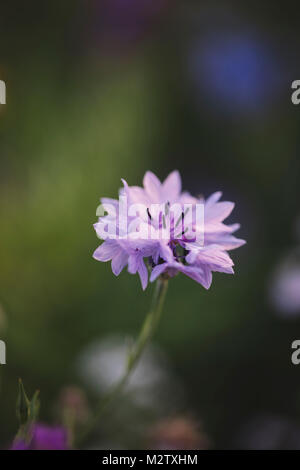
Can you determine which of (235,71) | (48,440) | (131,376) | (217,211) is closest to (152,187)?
(217,211)

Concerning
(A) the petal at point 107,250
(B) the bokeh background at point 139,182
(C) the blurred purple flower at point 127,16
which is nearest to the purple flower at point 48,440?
(B) the bokeh background at point 139,182

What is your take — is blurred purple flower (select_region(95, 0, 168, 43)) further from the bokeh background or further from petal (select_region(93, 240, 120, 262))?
petal (select_region(93, 240, 120, 262))

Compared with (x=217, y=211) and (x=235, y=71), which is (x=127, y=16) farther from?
(x=217, y=211)

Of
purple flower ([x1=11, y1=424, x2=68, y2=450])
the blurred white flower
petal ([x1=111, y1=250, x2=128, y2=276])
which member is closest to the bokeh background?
the blurred white flower
